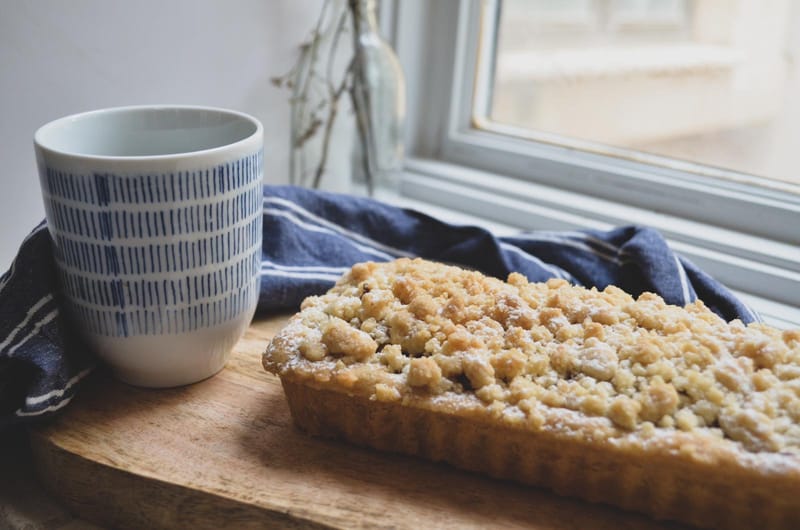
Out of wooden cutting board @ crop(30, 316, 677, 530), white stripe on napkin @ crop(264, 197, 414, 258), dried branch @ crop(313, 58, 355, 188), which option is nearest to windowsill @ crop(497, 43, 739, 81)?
dried branch @ crop(313, 58, 355, 188)

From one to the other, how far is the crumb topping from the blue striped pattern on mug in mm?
96

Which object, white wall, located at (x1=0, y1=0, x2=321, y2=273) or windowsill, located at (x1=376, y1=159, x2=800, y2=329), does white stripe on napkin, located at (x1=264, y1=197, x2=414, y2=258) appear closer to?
windowsill, located at (x1=376, y1=159, x2=800, y2=329)

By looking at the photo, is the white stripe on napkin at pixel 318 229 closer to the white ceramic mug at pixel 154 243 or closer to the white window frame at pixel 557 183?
the white ceramic mug at pixel 154 243

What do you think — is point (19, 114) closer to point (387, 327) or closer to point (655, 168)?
point (387, 327)

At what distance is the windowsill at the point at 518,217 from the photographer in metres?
1.06

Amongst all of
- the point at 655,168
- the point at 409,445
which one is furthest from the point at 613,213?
the point at 409,445

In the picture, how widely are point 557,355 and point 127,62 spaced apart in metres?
0.70

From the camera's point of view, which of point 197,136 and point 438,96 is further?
point 438,96

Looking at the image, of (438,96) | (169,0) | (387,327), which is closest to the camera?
(387,327)

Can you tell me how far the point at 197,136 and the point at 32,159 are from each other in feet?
0.79

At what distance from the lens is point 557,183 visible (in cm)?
133

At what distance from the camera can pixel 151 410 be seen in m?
0.77

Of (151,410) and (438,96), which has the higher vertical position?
(438,96)

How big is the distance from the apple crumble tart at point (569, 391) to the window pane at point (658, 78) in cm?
51
